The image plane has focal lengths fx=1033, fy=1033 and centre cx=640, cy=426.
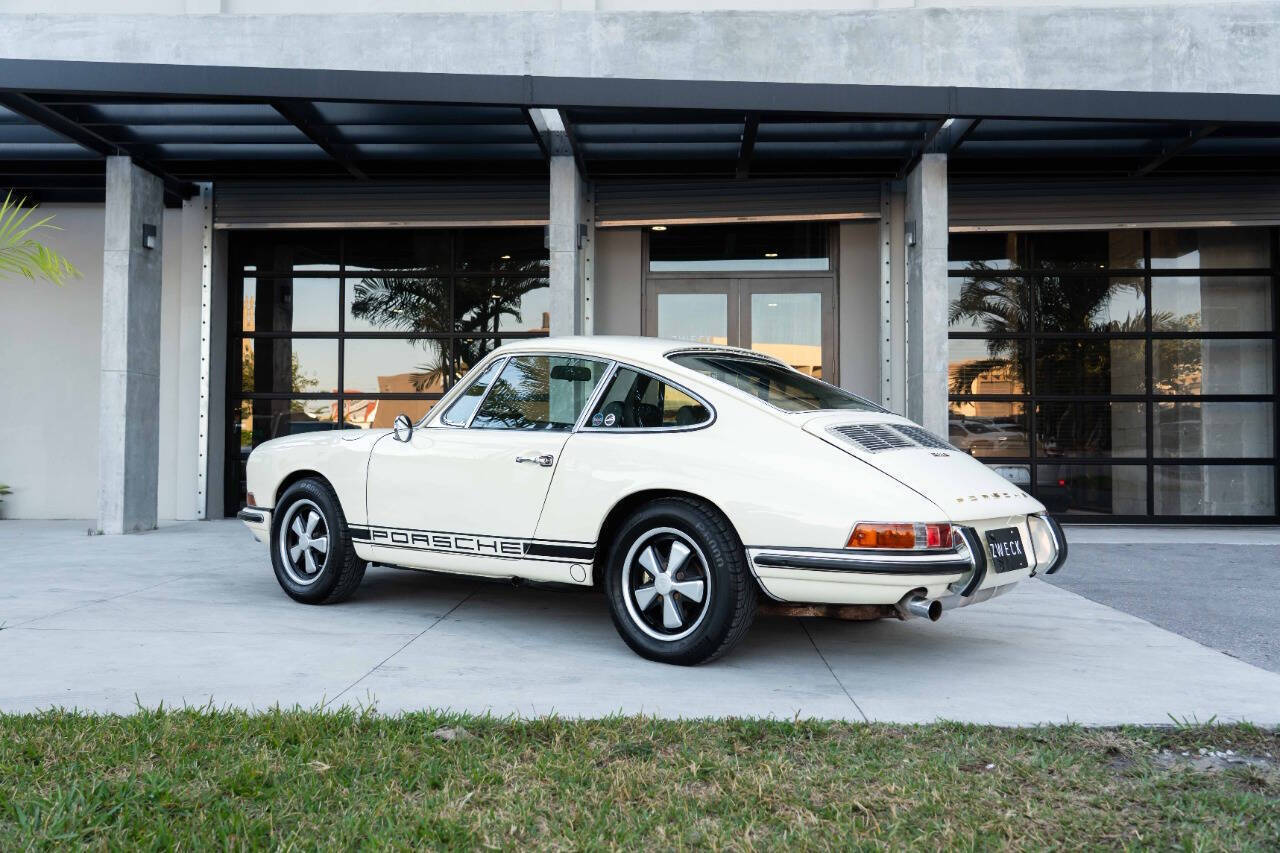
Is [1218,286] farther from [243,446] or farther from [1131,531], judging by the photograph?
[243,446]

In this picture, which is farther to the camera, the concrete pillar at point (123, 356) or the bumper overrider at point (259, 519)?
the concrete pillar at point (123, 356)

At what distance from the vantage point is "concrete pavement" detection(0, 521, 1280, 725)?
12.6ft

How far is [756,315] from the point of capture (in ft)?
37.6

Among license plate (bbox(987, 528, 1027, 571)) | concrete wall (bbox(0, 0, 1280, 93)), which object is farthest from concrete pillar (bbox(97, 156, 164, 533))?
license plate (bbox(987, 528, 1027, 571))

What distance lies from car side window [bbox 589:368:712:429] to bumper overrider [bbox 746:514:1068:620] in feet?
2.48

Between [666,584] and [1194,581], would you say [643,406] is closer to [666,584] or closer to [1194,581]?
[666,584]

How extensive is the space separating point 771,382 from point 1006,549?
4.41ft

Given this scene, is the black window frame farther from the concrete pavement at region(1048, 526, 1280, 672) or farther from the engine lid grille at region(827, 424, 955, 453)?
the engine lid grille at region(827, 424, 955, 453)

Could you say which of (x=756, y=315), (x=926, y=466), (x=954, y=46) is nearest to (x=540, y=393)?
(x=926, y=466)

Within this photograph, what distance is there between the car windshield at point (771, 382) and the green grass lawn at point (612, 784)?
1.76 m

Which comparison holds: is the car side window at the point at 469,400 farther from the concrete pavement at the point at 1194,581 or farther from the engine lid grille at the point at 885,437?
the concrete pavement at the point at 1194,581

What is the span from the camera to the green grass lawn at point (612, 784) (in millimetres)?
2588

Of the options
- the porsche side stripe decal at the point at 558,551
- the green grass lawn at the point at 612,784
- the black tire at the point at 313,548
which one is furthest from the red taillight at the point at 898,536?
the black tire at the point at 313,548

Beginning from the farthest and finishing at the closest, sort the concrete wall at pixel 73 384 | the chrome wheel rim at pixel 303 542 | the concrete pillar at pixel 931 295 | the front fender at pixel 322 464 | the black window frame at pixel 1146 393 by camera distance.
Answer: the concrete wall at pixel 73 384 < the black window frame at pixel 1146 393 < the concrete pillar at pixel 931 295 < the chrome wheel rim at pixel 303 542 < the front fender at pixel 322 464
